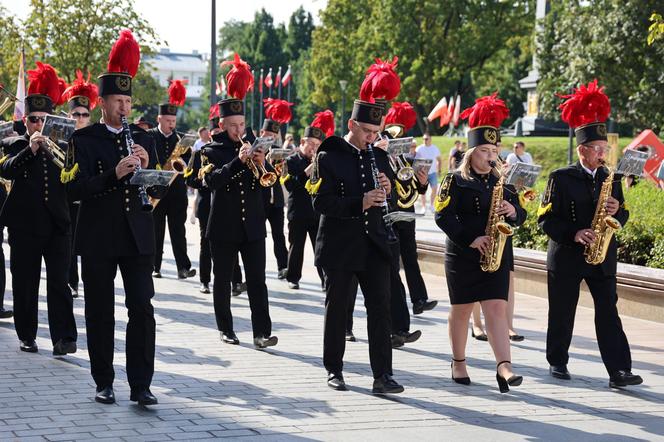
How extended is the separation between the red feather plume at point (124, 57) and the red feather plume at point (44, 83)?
1.92 m

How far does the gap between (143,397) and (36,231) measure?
2.47m

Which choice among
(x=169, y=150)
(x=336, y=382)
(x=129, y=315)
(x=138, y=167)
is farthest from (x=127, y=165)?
(x=169, y=150)

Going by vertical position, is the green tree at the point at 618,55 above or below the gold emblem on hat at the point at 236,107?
above

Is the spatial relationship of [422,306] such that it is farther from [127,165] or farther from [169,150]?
[127,165]

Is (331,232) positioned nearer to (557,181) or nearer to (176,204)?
(557,181)

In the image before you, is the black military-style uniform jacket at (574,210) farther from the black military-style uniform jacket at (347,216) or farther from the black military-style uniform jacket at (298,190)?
the black military-style uniform jacket at (298,190)

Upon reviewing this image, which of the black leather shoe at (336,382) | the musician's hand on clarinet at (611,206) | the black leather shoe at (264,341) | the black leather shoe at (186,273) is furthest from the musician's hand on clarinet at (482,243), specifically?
the black leather shoe at (186,273)

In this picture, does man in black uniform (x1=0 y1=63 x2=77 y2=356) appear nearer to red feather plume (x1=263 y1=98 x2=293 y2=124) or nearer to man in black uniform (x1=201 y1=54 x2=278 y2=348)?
man in black uniform (x1=201 y1=54 x2=278 y2=348)

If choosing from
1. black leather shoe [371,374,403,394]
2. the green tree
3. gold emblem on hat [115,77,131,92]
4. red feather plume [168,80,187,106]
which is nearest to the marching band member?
black leather shoe [371,374,403,394]

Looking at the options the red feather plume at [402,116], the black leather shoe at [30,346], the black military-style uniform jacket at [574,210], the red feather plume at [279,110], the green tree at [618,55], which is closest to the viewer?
the black military-style uniform jacket at [574,210]

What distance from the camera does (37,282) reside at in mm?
9570

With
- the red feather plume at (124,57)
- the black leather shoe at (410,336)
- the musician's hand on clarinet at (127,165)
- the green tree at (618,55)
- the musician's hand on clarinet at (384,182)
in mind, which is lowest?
the black leather shoe at (410,336)

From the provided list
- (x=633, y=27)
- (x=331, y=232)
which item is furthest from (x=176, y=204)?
(x=633, y=27)

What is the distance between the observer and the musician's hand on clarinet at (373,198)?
7945 mm
